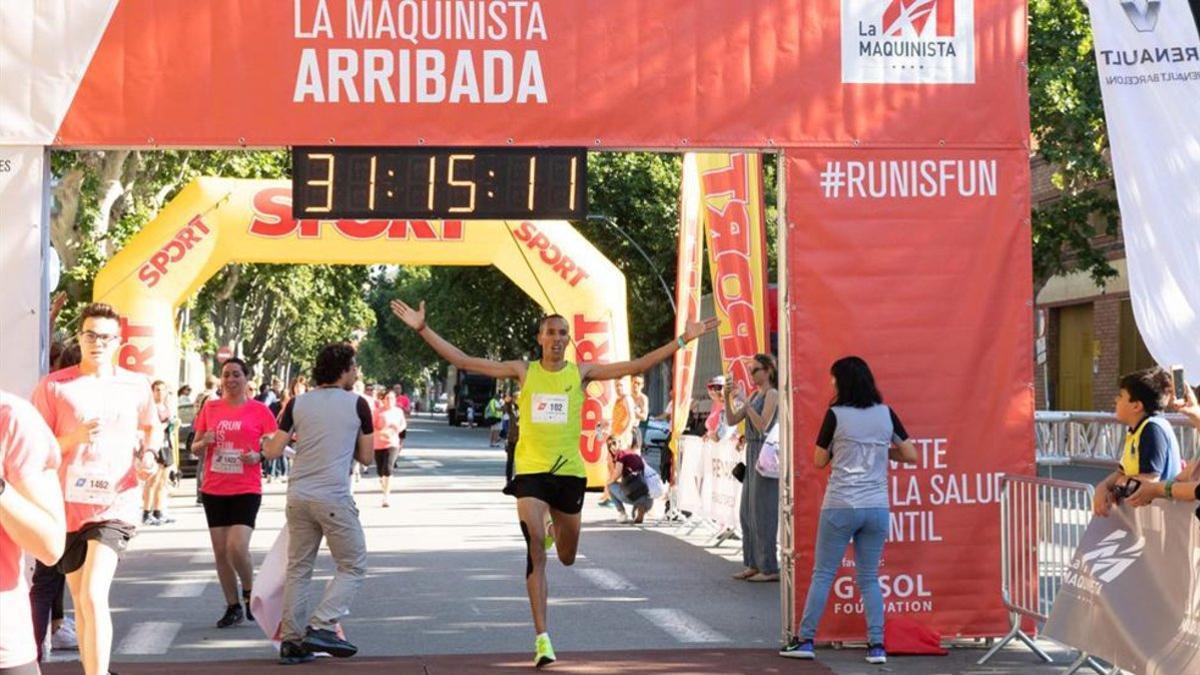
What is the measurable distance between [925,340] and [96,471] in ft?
16.7

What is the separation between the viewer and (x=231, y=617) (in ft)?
41.3

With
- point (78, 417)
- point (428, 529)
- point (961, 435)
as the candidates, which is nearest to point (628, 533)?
point (428, 529)

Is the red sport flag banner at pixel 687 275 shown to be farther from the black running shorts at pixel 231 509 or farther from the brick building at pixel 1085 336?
the brick building at pixel 1085 336

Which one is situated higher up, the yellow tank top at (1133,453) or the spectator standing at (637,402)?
the spectator standing at (637,402)

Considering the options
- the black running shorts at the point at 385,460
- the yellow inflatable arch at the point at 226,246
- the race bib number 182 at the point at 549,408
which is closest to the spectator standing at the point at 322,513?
the race bib number 182 at the point at 549,408

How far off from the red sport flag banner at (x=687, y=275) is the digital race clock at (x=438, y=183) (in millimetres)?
9466

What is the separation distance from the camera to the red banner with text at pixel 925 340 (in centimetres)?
1137

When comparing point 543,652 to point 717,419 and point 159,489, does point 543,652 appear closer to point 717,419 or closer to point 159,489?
point 717,419

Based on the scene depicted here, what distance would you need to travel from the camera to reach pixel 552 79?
36.6ft

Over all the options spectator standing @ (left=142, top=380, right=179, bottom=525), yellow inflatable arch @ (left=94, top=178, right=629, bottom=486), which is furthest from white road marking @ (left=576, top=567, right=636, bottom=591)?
yellow inflatable arch @ (left=94, top=178, right=629, bottom=486)

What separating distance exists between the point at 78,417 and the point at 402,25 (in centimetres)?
335

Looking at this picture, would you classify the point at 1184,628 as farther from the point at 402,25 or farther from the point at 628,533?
the point at 628,533

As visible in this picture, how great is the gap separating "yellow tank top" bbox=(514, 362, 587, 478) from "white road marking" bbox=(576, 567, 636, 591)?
14.8 ft

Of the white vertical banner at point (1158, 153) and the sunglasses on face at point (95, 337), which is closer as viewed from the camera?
the sunglasses on face at point (95, 337)
